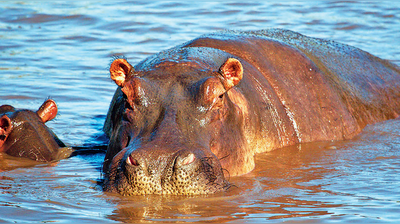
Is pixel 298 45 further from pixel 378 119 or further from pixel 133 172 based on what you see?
pixel 133 172

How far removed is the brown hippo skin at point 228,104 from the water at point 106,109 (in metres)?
0.19

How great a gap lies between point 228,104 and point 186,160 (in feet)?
4.04

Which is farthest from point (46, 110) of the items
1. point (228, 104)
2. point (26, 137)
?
point (228, 104)

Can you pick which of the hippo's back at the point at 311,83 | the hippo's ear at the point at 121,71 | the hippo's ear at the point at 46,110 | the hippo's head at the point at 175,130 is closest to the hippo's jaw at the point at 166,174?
the hippo's head at the point at 175,130

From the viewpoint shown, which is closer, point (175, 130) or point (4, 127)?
point (175, 130)

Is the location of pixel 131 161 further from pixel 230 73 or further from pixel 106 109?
pixel 106 109

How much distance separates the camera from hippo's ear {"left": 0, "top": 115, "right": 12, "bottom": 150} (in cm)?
691

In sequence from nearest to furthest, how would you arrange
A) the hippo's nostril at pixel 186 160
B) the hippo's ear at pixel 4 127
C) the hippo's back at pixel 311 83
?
the hippo's nostril at pixel 186 160
the hippo's ear at pixel 4 127
the hippo's back at pixel 311 83

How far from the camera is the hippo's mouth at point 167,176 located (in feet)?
15.9

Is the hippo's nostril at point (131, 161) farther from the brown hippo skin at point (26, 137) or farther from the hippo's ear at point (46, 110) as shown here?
the hippo's ear at point (46, 110)

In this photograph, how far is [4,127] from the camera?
7.06 m

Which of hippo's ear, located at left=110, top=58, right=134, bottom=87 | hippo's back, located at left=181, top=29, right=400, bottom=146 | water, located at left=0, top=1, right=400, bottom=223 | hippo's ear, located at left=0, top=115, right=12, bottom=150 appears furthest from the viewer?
hippo's back, located at left=181, top=29, right=400, bottom=146

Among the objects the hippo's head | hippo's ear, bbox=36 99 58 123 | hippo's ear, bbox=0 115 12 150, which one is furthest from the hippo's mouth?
hippo's ear, bbox=36 99 58 123

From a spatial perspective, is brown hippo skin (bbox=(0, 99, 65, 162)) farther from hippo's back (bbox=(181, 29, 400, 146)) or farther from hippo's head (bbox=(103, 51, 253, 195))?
hippo's back (bbox=(181, 29, 400, 146))
